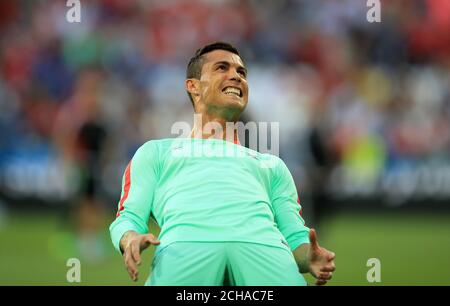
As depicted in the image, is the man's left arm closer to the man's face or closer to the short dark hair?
the man's face

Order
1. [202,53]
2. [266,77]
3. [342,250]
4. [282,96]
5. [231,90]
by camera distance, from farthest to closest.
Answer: [266,77] < [282,96] < [342,250] < [202,53] < [231,90]

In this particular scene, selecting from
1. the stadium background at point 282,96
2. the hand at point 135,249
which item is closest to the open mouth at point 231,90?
the hand at point 135,249

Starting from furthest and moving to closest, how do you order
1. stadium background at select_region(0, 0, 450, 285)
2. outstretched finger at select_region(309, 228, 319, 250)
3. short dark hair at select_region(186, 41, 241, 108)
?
stadium background at select_region(0, 0, 450, 285)
short dark hair at select_region(186, 41, 241, 108)
outstretched finger at select_region(309, 228, 319, 250)

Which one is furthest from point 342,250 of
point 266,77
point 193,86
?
point 193,86

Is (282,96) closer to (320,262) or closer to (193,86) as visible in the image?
(193,86)

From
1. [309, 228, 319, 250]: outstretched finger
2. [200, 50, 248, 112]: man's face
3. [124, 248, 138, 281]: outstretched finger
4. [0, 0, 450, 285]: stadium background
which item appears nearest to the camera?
[124, 248, 138, 281]: outstretched finger

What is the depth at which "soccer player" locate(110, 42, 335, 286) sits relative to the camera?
3.38m

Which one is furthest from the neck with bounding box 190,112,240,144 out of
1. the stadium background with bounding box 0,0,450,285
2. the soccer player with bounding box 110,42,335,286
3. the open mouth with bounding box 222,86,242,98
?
the stadium background with bounding box 0,0,450,285

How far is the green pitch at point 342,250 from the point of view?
7.30 meters

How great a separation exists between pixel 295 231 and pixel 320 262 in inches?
12.4

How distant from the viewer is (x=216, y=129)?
4.02 meters

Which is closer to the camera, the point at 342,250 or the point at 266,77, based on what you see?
the point at 342,250

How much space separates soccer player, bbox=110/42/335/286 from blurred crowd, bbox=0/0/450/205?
22.2 ft

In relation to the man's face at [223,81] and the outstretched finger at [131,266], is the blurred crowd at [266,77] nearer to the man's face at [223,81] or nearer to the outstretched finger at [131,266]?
the man's face at [223,81]
